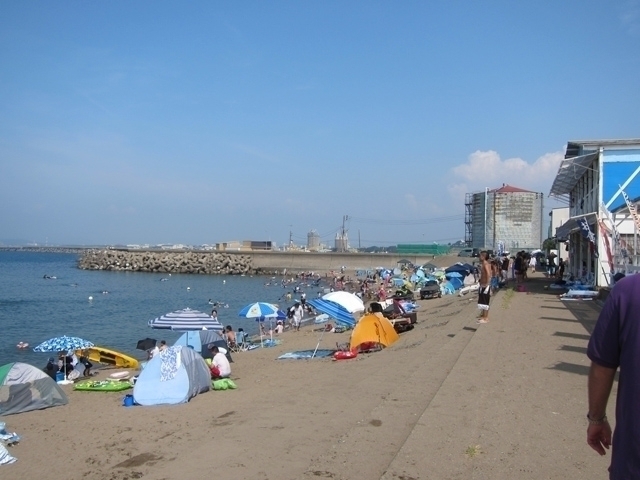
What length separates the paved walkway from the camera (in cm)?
552

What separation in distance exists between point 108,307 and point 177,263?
4693 cm

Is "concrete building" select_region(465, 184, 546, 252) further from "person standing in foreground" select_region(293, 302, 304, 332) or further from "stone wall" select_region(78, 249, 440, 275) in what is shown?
"person standing in foreground" select_region(293, 302, 304, 332)

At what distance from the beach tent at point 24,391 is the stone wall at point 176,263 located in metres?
69.7

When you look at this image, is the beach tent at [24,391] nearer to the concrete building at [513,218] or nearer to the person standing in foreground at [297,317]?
the person standing in foreground at [297,317]

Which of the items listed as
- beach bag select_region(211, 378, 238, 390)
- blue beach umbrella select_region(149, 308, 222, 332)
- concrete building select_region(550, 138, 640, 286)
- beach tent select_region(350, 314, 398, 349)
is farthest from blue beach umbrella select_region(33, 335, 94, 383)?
concrete building select_region(550, 138, 640, 286)

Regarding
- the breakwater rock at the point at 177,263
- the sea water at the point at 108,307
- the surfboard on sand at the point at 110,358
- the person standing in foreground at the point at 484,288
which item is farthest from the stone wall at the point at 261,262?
the person standing in foreground at the point at 484,288

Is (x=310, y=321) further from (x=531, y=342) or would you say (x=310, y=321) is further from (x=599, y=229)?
(x=531, y=342)

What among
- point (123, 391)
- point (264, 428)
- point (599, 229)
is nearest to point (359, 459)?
point (264, 428)

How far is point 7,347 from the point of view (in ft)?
78.1

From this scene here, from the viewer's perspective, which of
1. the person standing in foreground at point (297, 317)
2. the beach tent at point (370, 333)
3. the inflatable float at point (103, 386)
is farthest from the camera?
the person standing in foreground at point (297, 317)

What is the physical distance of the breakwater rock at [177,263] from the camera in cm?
8375

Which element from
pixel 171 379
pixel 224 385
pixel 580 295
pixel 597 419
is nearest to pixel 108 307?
pixel 224 385

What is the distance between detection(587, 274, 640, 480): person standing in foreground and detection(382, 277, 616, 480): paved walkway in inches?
108

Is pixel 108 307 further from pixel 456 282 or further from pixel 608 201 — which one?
pixel 608 201
